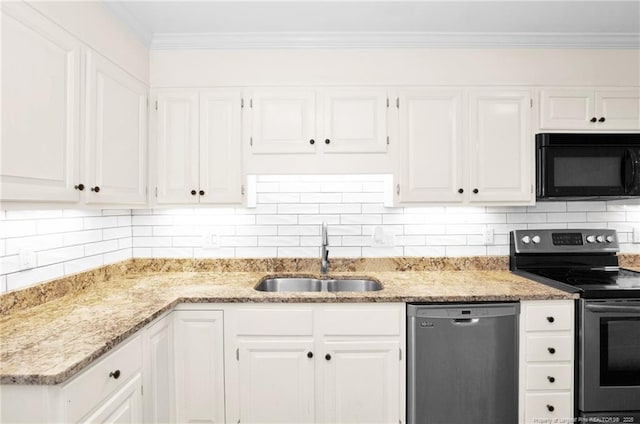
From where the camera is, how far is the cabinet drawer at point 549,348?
2.06 m

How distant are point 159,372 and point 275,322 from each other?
61cm

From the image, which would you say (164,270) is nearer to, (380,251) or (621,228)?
(380,251)

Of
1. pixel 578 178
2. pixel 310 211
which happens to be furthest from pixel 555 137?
pixel 310 211

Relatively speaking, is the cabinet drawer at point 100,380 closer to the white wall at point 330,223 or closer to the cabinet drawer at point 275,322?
the cabinet drawer at point 275,322

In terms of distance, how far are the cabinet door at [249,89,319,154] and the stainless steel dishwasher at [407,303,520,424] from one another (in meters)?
1.19

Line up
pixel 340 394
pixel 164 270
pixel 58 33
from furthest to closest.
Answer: pixel 164 270 < pixel 340 394 < pixel 58 33

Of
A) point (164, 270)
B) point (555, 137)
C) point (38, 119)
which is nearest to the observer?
point (38, 119)

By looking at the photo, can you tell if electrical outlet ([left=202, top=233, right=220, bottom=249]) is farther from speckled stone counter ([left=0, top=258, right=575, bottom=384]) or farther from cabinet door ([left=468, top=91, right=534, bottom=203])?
cabinet door ([left=468, top=91, right=534, bottom=203])

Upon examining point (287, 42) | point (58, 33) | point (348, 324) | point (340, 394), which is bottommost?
point (340, 394)

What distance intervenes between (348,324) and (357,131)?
1165mm

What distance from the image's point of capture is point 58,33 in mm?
1569

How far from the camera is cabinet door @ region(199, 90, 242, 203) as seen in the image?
2385 mm

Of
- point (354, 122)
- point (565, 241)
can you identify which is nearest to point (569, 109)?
point (565, 241)

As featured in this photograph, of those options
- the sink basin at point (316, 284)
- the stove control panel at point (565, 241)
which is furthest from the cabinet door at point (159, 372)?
the stove control panel at point (565, 241)
